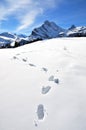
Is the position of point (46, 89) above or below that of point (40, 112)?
above

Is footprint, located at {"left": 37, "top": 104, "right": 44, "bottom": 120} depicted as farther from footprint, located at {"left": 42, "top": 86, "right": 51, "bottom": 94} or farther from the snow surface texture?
footprint, located at {"left": 42, "top": 86, "right": 51, "bottom": 94}

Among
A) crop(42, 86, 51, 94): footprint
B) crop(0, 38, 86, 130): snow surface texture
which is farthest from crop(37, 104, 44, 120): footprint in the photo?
crop(42, 86, 51, 94): footprint

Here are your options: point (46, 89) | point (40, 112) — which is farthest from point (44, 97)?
point (40, 112)

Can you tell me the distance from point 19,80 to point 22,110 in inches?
60.1

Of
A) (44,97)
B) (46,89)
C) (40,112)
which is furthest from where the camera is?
(46,89)

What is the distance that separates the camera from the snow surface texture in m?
3.75

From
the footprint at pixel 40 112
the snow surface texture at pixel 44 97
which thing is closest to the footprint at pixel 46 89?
the snow surface texture at pixel 44 97

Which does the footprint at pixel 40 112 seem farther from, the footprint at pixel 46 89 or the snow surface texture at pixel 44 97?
the footprint at pixel 46 89

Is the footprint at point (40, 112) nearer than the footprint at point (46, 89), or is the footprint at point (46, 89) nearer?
the footprint at point (40, 112)

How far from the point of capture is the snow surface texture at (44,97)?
148 inches

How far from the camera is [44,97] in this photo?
Answer: 447cm

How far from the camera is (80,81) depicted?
4.93 m

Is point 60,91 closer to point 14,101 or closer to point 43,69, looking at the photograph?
point 14,101

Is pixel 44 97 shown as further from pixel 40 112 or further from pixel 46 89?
pixel 40 112
